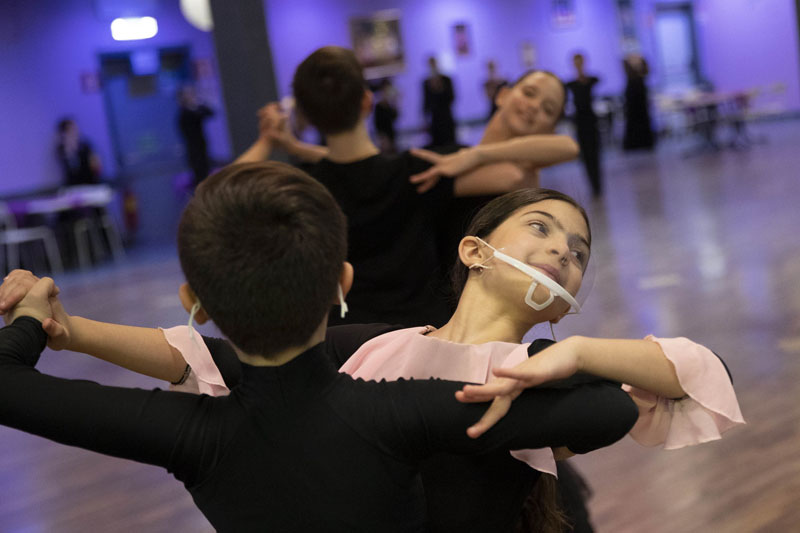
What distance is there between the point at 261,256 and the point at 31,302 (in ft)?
1.07

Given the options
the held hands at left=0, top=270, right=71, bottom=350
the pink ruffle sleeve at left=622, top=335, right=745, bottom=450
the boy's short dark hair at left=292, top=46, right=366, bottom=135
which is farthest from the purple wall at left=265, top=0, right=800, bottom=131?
the pink ruffle sleeve at left=622, top=335, right=745, bottom=450

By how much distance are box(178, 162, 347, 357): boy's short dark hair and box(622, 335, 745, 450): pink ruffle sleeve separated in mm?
388

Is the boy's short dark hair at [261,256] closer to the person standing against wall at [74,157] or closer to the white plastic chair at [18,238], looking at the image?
the white plastic chair at [18,238]

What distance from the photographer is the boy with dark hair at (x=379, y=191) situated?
2123 mm

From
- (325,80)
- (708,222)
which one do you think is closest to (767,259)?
(708,222)

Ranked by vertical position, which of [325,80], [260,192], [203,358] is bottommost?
[203,358]

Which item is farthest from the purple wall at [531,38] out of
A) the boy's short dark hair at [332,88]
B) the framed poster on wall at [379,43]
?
the boy's short dark hair at [332,88]

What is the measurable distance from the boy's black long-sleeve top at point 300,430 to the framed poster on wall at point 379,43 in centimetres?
1398

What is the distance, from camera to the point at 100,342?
1.13 m

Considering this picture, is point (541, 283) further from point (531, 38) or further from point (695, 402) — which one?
point (531, 38)

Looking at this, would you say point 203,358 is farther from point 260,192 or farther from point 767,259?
point 767,259

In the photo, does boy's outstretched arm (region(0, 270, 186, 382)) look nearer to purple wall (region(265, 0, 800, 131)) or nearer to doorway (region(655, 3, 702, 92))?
purple wall (region(265, 0, 800, 131))

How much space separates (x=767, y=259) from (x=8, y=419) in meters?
5.12

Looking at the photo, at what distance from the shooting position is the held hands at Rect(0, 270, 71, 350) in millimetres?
976
